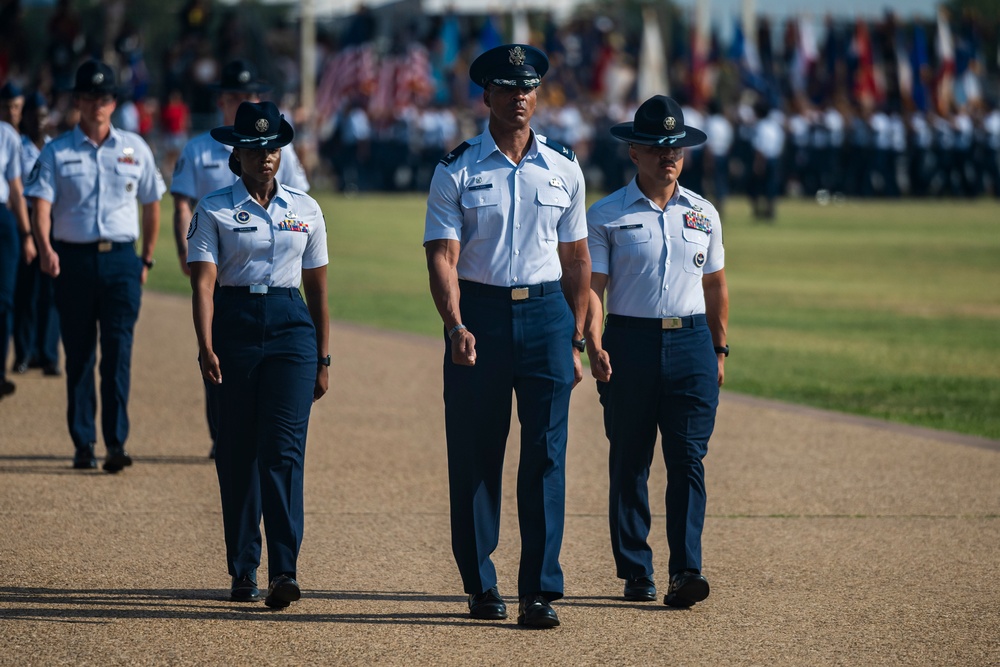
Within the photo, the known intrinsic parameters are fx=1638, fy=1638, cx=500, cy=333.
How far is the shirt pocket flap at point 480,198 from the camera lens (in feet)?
19.5

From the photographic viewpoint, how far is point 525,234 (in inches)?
235

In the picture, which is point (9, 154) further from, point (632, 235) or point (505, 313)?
point (505, 313)

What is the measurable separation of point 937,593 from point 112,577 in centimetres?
326

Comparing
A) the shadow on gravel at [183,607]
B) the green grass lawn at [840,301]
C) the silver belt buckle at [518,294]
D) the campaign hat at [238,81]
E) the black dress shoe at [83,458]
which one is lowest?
the green grass lawn at [840,301]

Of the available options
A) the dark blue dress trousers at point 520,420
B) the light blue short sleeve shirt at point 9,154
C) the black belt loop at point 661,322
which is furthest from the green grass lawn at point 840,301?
the dark blue dress trousers at point 520,420

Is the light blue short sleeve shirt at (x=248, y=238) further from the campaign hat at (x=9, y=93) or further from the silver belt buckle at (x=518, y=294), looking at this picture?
the campaign hat at (x=9, y=93)

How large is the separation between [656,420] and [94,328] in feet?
12.3

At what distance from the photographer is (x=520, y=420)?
5.98 metres

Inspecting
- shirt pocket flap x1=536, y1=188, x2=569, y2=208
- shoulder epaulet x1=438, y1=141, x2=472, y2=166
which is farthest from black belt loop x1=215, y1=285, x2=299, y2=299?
shirt pocket flap x1=536, y1=188, x2=569, y2=208

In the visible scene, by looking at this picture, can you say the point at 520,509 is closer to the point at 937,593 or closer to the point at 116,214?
the point at 937,593

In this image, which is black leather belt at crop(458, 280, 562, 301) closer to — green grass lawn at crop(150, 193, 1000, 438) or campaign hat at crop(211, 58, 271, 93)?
campaign hat at crop(211, 58, 271, 93)

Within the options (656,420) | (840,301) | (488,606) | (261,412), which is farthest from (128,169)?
(840,301)

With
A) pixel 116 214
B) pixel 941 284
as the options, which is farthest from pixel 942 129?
pixel 116 214

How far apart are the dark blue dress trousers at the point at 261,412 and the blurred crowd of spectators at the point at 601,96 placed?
28865 mm
